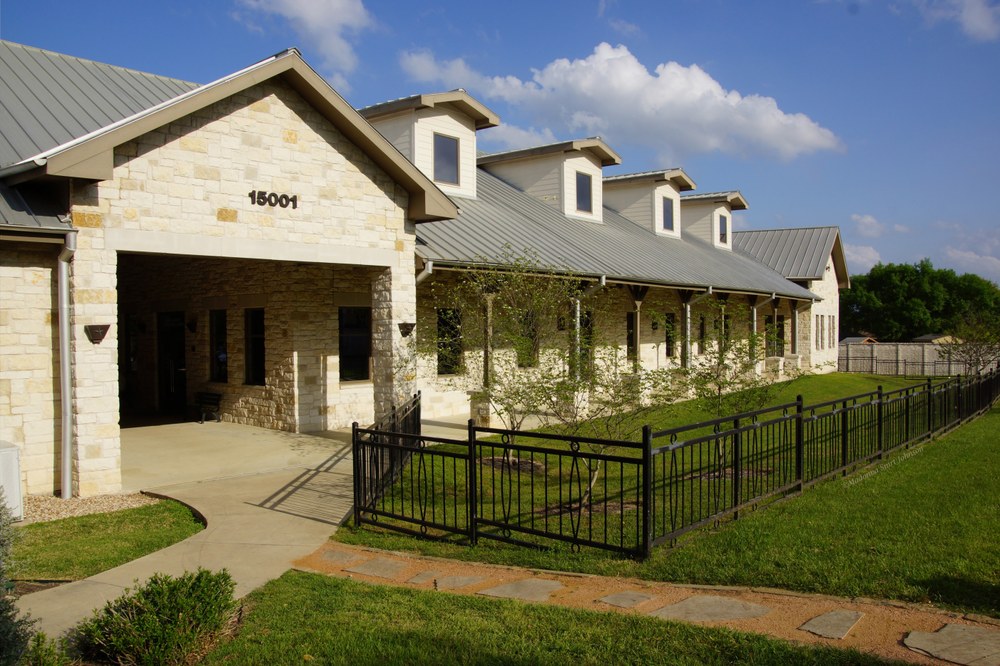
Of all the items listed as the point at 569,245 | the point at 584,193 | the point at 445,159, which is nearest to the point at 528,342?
the point at 569,245

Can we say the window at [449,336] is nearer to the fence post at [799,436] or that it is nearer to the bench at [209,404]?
the bench at [209,404]

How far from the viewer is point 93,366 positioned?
9.20m

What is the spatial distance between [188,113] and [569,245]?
34.0 ft

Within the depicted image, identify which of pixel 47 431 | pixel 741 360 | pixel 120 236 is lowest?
pixel 47 431

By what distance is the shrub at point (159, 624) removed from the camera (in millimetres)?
4570

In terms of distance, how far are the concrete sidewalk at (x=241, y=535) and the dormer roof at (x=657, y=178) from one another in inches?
709

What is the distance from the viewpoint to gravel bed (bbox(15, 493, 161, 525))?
8445mm

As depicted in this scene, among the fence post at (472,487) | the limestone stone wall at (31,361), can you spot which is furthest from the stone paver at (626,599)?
the limestone stone wall at (31,361)

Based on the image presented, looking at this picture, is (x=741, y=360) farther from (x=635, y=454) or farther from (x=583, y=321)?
(x=583, y=321)

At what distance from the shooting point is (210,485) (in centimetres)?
997

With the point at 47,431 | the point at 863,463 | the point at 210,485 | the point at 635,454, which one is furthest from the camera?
the point at 635,454

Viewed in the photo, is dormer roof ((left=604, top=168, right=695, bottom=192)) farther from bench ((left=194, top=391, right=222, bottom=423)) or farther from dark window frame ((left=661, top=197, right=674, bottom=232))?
bench ((left=194, top=391, right=222, bottom=423))

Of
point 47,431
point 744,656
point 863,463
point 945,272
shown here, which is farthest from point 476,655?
point 945,272

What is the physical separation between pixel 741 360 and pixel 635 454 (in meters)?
2.42
